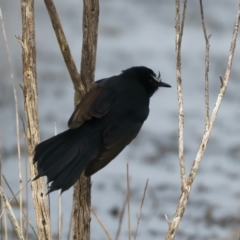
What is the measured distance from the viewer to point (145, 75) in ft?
13.4

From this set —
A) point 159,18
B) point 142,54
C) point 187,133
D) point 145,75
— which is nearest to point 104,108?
point 145,75

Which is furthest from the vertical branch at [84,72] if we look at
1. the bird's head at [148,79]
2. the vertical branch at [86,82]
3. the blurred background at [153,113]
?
the blurred background at [153,113]

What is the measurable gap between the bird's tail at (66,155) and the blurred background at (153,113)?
188 centimetres

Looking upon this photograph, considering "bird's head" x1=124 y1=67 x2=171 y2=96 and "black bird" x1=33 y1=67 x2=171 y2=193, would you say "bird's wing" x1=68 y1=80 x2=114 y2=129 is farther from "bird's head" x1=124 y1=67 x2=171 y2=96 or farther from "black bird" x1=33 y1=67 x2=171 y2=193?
"bird's head" x1=124 y1=67 x2=171 y2=96

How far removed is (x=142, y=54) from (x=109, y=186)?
6.71 ft

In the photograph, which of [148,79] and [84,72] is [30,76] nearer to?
[84,72]

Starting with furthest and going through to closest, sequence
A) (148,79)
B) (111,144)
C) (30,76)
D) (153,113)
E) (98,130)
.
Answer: (153,113)
(148,79)
(98,130)
(111,144)
(30,76)

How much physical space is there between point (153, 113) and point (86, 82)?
350 centimetres

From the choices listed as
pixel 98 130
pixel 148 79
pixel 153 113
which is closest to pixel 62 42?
pixel 98 130

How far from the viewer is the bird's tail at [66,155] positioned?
3113mm

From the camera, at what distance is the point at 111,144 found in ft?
11.5

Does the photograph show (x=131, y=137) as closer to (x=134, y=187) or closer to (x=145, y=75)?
(x=145, y=75)

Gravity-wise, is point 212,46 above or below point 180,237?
above

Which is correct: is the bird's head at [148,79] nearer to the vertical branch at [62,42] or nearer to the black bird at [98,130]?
the black bird at [98,130]
